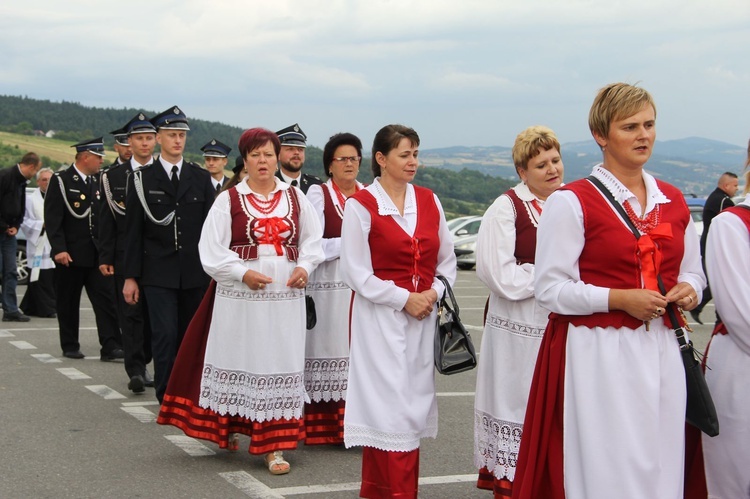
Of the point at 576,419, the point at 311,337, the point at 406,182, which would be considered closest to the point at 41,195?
the point at 311,337

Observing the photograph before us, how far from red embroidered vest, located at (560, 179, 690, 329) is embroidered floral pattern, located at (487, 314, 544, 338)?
1547 mm

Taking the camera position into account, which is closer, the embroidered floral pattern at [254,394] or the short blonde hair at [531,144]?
the short blonde hair at [531,144]

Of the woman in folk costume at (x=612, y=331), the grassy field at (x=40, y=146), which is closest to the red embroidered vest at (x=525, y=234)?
the woman in folk costume at (x=612, y=331)

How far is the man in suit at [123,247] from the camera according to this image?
9.57 meters

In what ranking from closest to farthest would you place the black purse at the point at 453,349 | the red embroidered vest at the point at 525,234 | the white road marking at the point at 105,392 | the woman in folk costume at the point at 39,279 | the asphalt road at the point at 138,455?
the black purse at the point at 453,349 < the red embroidered vest at the point at 525,234 < the asphalt road at the point at 138,455 < the white road marking at the point at 105,392 < the woman in folk costume at the point at 39,279

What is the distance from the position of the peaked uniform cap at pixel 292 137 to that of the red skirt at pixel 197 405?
1.73 metres

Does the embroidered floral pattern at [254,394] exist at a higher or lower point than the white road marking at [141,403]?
higher

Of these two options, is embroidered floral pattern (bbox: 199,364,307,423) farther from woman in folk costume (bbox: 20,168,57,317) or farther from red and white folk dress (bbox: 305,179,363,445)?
woman in folk costume (bbox: 20,168,57,317)

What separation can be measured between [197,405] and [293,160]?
2274 millimetres

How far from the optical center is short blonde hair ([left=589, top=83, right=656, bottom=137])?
4203 millimetres

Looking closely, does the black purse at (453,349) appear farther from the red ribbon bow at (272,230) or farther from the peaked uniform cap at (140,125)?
the peaked uniform cap at (140,125)

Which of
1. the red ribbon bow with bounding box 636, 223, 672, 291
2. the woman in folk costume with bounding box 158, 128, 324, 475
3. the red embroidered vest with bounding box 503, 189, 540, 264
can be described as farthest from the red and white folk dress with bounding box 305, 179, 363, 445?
the red ribbon bow with bounding box 636, 223, 672, 291

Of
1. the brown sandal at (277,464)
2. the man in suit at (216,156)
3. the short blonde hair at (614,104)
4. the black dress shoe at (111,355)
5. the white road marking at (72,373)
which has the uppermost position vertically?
the short blonde hair at (614,104)

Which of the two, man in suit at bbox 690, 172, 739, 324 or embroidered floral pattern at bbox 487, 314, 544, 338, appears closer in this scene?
embroidered floral pattern at bbox 487, 314, 544, 338
